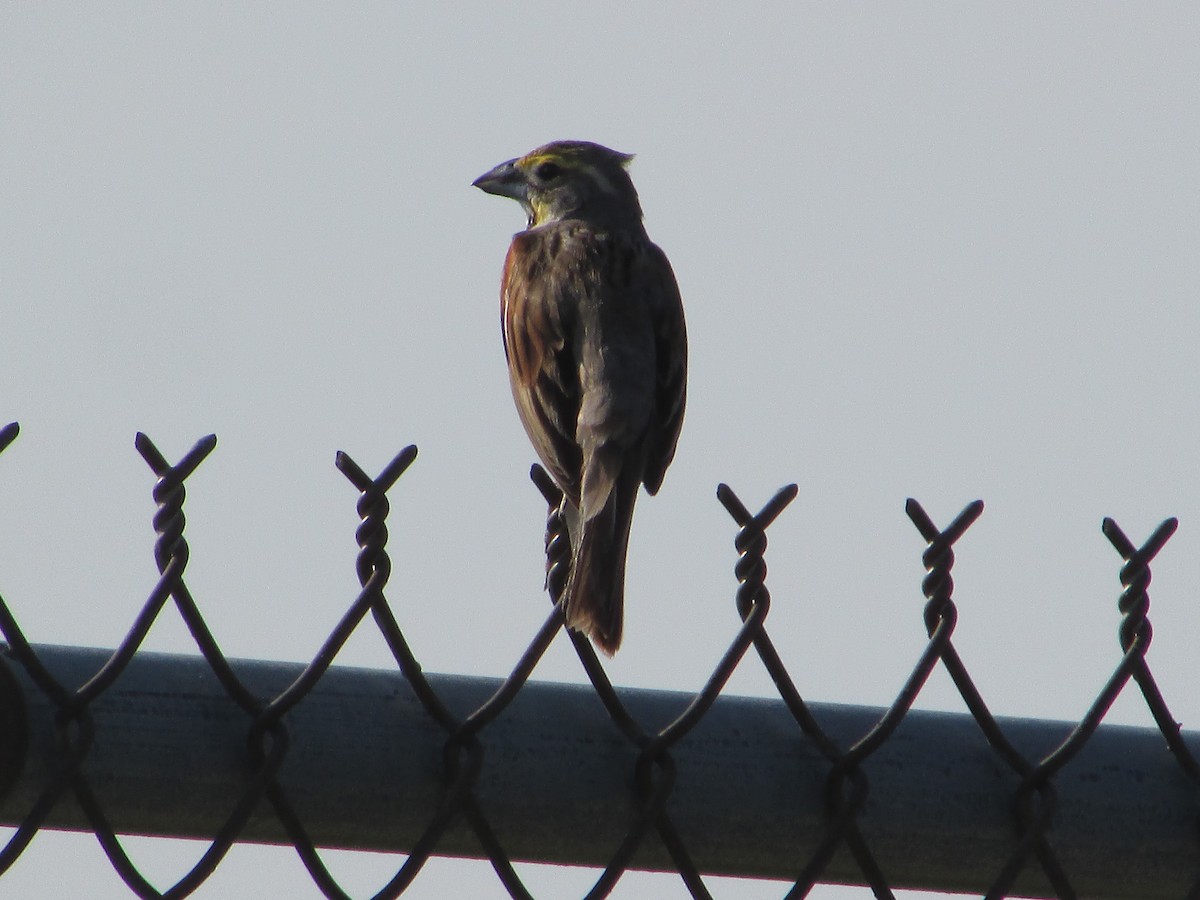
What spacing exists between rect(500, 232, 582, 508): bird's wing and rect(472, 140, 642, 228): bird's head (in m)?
0.76

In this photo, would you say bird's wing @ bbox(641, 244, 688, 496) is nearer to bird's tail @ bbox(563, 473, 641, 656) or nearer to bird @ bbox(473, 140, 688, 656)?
bird @ bbox(473, 140, 688, 656)

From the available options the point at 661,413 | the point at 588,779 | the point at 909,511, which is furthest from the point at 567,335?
the point at 588,779

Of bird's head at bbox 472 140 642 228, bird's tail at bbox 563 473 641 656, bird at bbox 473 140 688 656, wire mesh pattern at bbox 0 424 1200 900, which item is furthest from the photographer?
bird's head at bbox 472 140 642 228

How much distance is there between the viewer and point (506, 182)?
6984mm

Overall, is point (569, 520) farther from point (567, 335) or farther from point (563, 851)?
point (563, 851)

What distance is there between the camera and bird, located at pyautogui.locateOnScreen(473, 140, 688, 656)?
13.9 ft

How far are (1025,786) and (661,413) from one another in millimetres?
Answer: 2845

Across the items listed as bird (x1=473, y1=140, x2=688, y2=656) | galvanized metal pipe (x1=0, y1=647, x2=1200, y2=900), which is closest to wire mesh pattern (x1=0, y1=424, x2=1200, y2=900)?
galvanized metal pipe (x1=0, y1=647, x2=1200, y2=900)

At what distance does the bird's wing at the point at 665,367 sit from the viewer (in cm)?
499

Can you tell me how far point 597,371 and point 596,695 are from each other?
2984 millimetres

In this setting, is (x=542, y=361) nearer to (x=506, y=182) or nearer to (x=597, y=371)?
(x=597, y=371)

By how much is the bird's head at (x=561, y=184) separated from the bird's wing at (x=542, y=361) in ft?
2.49

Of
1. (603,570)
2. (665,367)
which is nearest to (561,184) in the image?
(665,367)

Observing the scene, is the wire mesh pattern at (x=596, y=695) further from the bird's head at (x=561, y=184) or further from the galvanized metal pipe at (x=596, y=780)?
the bird's head at (x=561, y=184)
